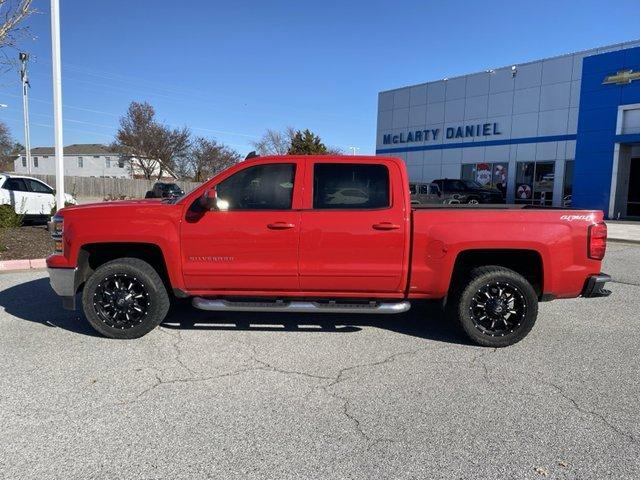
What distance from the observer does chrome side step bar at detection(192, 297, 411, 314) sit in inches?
196

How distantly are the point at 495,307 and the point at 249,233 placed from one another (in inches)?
105

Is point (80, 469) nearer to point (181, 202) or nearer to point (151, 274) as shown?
point (151, 274)

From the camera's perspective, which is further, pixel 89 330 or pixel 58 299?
pixel 58 299

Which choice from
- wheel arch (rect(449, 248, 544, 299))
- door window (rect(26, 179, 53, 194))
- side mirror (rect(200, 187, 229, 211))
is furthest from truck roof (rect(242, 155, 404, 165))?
door window (rect(26, 179, 53, 194))

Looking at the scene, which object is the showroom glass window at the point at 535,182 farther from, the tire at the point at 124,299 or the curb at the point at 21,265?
the tire at the point at 124,299

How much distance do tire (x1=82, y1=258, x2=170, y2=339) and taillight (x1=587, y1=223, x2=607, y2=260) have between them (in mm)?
4425

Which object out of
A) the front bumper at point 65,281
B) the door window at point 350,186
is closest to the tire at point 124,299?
the front bumper at point 65,281

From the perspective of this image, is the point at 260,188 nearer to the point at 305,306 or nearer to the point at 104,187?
the point at 305,306

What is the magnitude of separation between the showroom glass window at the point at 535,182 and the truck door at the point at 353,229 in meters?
26.5

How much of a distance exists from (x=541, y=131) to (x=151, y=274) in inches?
1143

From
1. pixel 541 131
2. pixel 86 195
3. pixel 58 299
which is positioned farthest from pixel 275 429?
pixel 86 195

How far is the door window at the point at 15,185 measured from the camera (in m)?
14.8

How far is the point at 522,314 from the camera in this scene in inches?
197

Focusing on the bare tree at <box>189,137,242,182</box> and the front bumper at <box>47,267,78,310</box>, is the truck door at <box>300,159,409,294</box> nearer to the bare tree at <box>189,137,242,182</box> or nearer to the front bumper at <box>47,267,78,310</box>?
the front bumper at <box>47,267,78,310</box>
